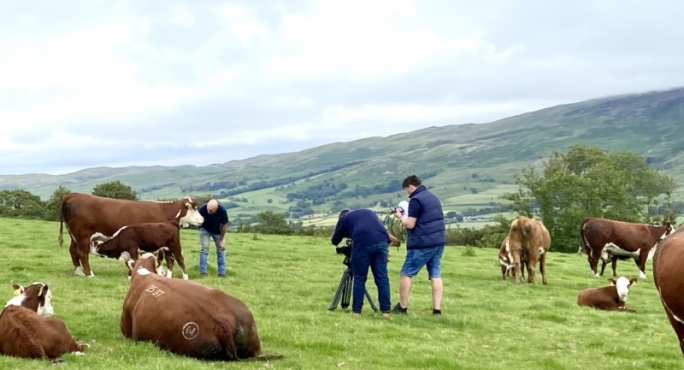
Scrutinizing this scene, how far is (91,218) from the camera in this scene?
18.0 metres

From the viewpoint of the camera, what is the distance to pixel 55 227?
3378 centimetres

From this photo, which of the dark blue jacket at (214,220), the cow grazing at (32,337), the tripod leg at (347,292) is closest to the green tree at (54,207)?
the dark blue jacket at (214,220)

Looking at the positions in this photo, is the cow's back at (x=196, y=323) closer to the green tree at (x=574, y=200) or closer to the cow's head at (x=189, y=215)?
the cow's head at (x=189, y=215)

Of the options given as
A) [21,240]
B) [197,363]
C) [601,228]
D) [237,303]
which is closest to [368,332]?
[237,303]

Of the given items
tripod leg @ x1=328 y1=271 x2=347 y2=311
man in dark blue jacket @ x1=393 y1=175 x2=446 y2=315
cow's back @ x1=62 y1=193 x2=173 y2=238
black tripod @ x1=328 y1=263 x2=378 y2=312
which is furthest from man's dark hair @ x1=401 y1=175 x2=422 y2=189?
cow's back @ x1=62 y1=193 x2=173 y2=238

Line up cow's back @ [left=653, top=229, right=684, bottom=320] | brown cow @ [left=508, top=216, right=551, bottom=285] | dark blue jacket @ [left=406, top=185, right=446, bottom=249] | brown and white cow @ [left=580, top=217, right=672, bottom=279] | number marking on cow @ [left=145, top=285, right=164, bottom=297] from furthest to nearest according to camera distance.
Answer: brown and white cow @ [left=580, top=217, right=672, bottom=279], brown cow @ [left=508, top=216, right=551, bottom=285], dark blue jacket @ [left=406, top=185, right=446, bottom=249], number marking on cow @ [left=145, top=285, right=164, bottom=297], cow's back @ [left=653, top=229, right=684, bottom=320]

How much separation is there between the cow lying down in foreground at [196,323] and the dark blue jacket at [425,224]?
4.92m

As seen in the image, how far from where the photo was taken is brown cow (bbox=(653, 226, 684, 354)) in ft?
18.8

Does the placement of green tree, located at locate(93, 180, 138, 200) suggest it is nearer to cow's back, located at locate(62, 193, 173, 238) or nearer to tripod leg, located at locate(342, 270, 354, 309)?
cow's back, located at locate(62, 193, 173, 238)

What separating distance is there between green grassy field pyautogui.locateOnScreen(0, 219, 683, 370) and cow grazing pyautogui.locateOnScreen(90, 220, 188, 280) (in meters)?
0.75

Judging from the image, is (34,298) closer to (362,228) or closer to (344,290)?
(362,228)

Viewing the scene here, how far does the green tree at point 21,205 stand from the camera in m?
55.5

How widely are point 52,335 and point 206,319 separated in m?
1.95

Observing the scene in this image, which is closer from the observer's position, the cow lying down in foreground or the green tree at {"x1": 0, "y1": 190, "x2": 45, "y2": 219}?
the cow lying down in foreground
